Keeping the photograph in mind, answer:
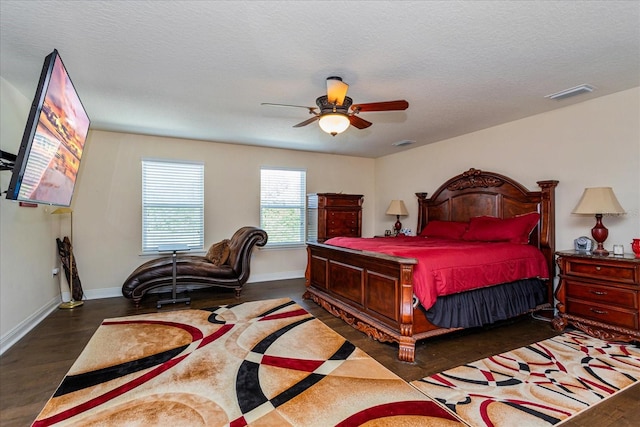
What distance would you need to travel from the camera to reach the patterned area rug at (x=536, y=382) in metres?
1.99

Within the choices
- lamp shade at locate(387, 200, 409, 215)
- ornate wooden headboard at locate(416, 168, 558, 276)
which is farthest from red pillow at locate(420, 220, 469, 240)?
lamp shade at locate(387, 200, 409, 215)

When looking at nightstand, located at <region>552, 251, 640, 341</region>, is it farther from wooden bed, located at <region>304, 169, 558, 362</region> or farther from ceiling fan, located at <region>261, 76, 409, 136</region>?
ceiling fan, located at <region>261, 76, 409, 136</region>

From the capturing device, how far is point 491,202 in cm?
457

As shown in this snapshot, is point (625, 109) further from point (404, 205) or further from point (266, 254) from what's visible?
point (266, 254)

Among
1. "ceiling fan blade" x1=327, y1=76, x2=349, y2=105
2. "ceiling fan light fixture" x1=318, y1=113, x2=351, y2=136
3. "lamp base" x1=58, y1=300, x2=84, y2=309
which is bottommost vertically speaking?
"lamp base" x1=58, y1=300, x2=84, y2=309

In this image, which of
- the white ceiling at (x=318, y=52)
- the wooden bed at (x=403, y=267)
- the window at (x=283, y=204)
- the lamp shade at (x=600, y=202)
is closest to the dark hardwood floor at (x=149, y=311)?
the wooden bed at (x=403, y=267)

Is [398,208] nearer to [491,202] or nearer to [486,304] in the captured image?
[491,202]

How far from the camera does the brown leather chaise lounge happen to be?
423 cm

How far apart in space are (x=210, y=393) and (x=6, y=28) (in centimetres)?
292

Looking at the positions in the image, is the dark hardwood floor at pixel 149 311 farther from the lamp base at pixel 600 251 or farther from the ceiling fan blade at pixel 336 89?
the ceiling fan blade at pixel 336 89

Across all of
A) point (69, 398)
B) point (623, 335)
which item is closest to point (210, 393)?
point (69, 398)

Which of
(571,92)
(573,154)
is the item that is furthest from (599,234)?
(571,92)

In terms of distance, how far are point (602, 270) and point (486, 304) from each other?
3.84 feet

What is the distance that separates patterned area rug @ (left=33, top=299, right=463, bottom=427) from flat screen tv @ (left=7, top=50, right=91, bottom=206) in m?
1.42
